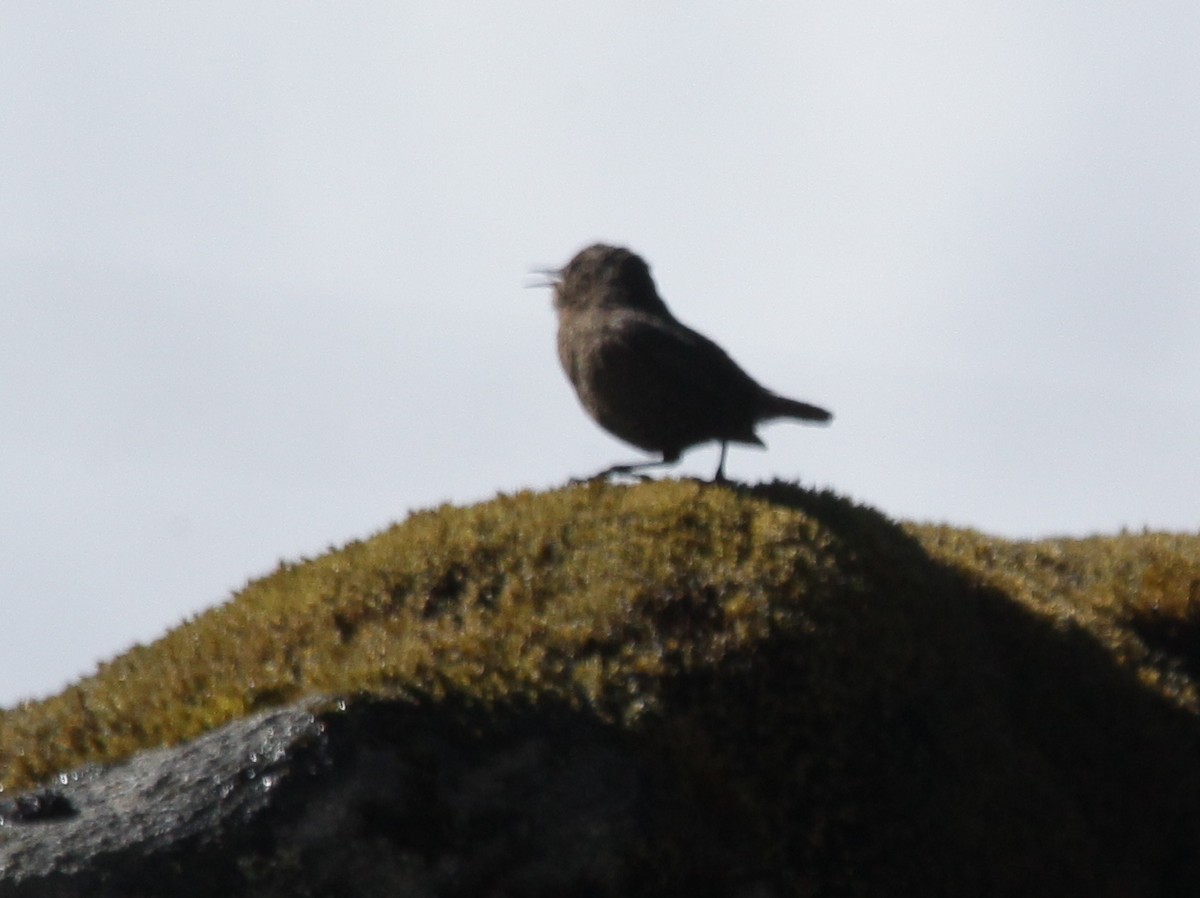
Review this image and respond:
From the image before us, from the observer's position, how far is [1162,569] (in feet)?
→ 27.8

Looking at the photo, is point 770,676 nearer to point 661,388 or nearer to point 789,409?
point 661,388

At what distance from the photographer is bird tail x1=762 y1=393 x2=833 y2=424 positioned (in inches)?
353

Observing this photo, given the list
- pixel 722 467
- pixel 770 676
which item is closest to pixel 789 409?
pixel 722 467

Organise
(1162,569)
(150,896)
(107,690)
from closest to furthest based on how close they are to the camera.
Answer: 1. (150,896)
2. (107,690)
3. (1162,569)

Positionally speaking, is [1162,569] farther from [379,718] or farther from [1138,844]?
[379,718]

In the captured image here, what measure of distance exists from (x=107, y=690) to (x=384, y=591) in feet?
3.90

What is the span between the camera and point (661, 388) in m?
8.65

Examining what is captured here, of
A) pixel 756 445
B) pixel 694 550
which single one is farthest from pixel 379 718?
pixel 756 445

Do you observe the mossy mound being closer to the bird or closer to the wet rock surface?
the wet rock surface

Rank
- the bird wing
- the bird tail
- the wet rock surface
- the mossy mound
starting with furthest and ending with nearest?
the bird tail → the bird wing → the mossy mound → the wet rock surface

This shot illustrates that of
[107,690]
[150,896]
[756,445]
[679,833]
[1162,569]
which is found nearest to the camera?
[150,896]

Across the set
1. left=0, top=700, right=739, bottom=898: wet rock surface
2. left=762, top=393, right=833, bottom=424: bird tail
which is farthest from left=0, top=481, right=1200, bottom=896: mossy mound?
left=762, top=393, right=833, bottom=424: bird tail

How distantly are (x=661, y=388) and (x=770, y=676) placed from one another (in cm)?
319

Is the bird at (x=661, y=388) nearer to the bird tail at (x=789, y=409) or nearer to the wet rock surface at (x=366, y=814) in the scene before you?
the bird tail at (x=789, y=409)
